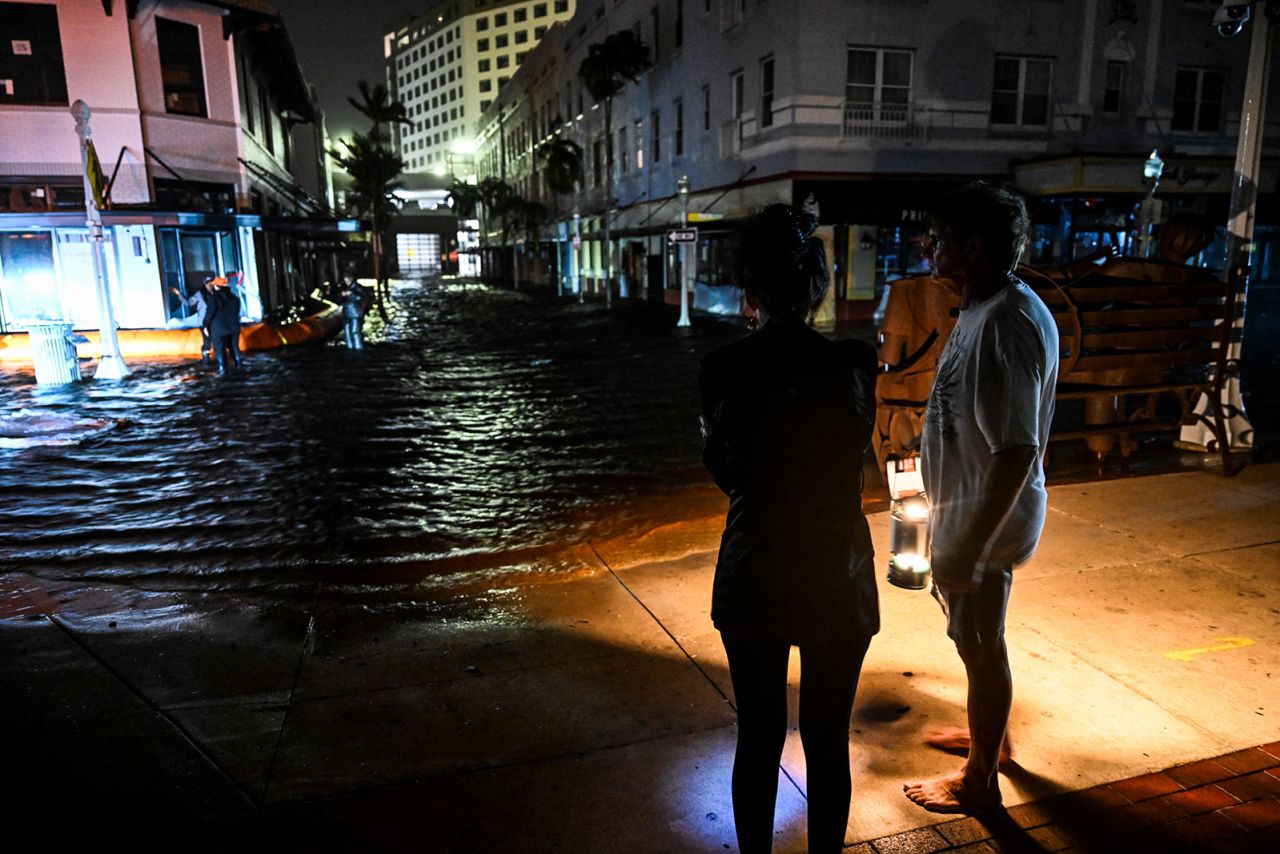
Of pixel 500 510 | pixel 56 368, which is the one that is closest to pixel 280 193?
pixel 56 368

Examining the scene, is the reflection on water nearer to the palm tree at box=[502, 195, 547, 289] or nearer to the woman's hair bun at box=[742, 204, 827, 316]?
the woman's hair bun at box=[742, 204, 827, 316]

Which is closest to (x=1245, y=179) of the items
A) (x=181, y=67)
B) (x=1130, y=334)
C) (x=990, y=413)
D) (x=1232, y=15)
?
(x=1232, y=15)

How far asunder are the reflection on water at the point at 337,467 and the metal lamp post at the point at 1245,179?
15.3 ft

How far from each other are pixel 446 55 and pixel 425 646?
472 ft

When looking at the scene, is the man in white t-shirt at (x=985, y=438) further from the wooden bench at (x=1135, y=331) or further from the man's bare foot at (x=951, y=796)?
the wooden bench at (x=1135, y=331)

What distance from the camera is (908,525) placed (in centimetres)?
347

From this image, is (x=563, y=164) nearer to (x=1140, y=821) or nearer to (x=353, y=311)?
(x=353, y=311)

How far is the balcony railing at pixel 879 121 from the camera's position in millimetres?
24000

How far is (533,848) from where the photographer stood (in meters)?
2.75

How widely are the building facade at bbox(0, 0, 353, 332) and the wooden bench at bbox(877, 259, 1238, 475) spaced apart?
19074 mm

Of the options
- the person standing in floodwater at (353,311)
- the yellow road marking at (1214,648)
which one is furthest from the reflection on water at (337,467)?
the yellow road marking at (1214,648)

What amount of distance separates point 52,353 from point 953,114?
904 inches

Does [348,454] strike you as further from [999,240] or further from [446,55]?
[446,55]

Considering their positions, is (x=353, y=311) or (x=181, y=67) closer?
(x=353, y=311)
